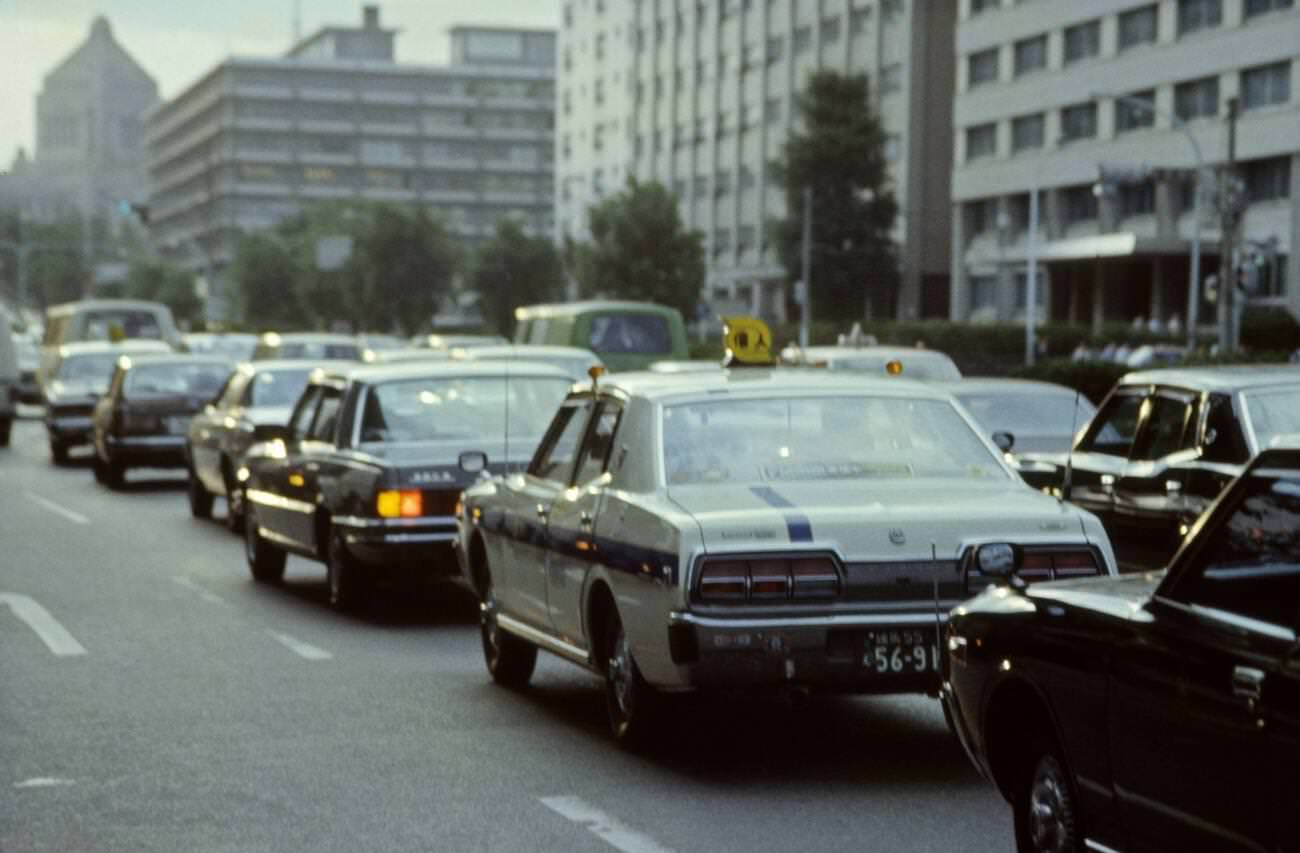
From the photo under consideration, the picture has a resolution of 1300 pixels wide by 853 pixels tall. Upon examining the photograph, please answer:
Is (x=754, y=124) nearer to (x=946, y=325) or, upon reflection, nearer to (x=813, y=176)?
(x=813, y=176)

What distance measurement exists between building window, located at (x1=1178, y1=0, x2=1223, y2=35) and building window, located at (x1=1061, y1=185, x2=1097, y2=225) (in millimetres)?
7663

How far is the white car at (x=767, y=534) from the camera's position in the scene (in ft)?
29.4

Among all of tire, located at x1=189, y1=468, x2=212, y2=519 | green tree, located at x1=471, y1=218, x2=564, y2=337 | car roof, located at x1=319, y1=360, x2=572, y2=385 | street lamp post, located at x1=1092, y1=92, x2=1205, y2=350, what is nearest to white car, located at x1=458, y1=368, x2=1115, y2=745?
car roof, located at x1=319, y1=360, x2=572, y2=385

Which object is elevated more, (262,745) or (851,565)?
(851,565)

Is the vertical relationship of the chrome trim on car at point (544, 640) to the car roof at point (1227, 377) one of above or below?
below

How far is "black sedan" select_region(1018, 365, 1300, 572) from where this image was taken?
41.5 ft

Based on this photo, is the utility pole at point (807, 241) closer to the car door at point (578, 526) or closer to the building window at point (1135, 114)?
the building window at point (1135, 114)

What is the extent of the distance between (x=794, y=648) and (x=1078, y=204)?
76.5 meters

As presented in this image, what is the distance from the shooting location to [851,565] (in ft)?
29.5

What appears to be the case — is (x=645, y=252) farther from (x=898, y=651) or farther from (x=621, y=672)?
(x=898, y=651)

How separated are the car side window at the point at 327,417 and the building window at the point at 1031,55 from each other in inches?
2833

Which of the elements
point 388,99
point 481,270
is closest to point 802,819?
point 481,270

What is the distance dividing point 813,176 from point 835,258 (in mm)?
3283

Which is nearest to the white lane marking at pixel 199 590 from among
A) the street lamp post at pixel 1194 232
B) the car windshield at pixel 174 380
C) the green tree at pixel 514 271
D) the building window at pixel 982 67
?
the car windshield at pixel 174 380
